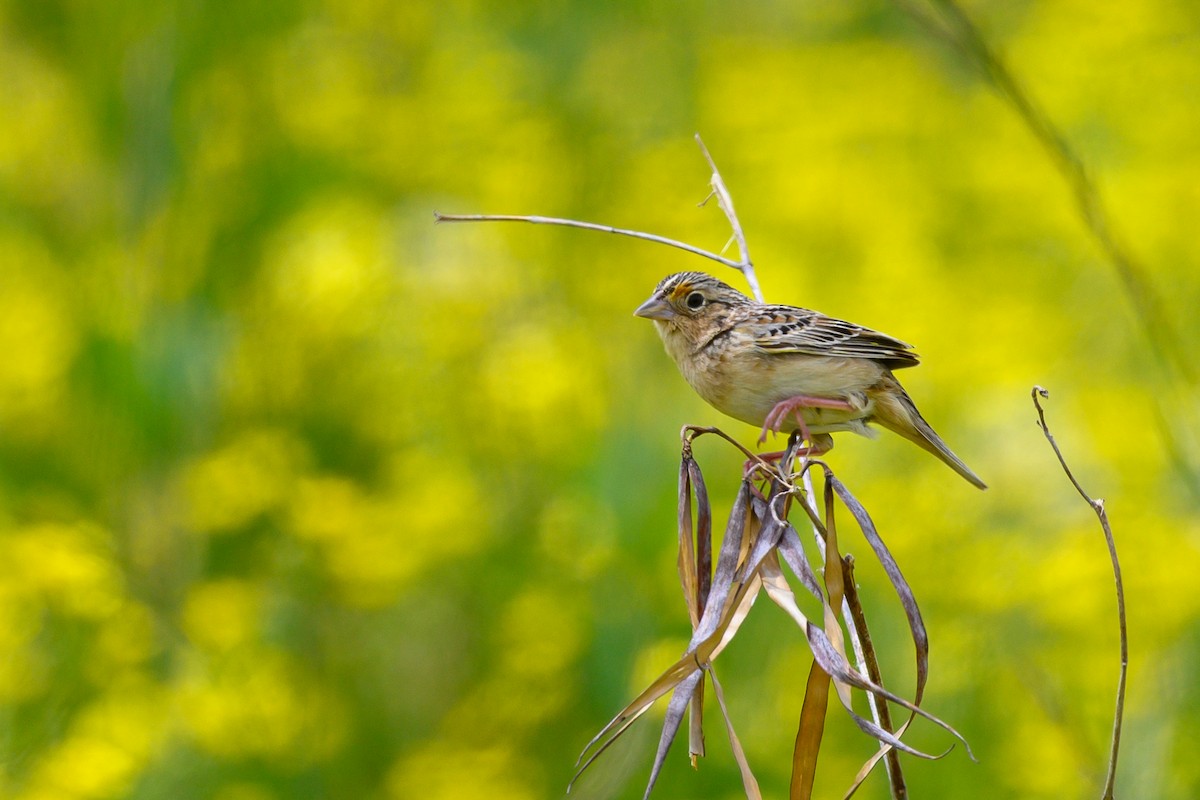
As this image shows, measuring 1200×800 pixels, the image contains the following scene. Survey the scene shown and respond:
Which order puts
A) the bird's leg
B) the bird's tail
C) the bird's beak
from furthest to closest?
the bird's beak < the bird's tail < the bird's leg

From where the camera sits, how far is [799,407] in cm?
265

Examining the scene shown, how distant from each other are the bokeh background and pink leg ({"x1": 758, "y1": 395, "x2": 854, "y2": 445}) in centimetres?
127

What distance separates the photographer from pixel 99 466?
4.32 m

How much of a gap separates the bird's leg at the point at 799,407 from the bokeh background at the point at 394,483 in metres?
1.26

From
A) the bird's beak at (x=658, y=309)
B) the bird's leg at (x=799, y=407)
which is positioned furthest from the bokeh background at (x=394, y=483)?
the bird's beak at (x=658, y=309)

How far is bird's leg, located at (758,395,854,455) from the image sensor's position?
255cm

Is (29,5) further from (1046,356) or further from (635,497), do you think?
(1046,356)

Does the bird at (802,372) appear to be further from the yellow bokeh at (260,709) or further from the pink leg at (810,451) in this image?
the yellow bokeh at (260,709)

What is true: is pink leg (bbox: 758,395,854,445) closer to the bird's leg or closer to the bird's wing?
the bird's leg

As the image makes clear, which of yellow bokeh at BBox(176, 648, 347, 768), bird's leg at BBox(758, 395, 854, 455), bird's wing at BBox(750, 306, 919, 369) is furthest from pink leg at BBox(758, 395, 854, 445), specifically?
yellow bokeh at BBox(176, 648, 347, 768)

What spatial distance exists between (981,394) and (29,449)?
387 cm

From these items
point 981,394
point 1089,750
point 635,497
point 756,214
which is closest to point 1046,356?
point 981,394

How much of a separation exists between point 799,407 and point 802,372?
11 cm

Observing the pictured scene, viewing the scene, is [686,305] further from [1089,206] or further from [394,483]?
[394,483]
